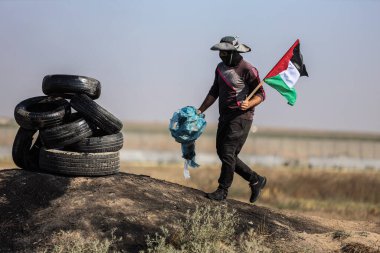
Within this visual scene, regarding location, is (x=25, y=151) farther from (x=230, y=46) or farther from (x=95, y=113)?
(x=230, y=46)

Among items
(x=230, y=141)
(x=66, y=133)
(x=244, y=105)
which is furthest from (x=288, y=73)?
(x=66, y=133)

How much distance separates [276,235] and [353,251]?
1.08m

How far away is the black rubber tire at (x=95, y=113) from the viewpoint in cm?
1054

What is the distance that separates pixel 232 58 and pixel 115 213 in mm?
2869

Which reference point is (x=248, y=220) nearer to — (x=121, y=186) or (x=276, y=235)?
(x=276, y=235)

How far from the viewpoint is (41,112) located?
10.8 meters

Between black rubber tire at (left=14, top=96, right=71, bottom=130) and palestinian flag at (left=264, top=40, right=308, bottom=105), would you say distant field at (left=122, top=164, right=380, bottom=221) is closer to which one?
palestinian flag at (left=264, top=40, right=308, bottom=105)

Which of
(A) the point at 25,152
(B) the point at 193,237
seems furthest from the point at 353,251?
(A) the point at 25,152

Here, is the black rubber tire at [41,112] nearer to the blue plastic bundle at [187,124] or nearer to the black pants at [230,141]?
the blue plastic bundle at [187,124]

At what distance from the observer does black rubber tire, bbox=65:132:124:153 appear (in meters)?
10.5

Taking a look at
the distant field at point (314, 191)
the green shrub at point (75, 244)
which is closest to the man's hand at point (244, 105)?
the green shrub at point (75, 244)

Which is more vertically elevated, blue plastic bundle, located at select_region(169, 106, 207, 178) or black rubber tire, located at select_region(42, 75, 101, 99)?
black rubber tire, located at select_region(42, 75, 101, 99)

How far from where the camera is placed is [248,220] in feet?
33.9

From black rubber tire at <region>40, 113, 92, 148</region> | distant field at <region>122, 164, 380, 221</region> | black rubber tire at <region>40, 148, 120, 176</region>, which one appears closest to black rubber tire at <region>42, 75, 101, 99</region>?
black rubber tire at <region>40, 113, 92, 148</region>
